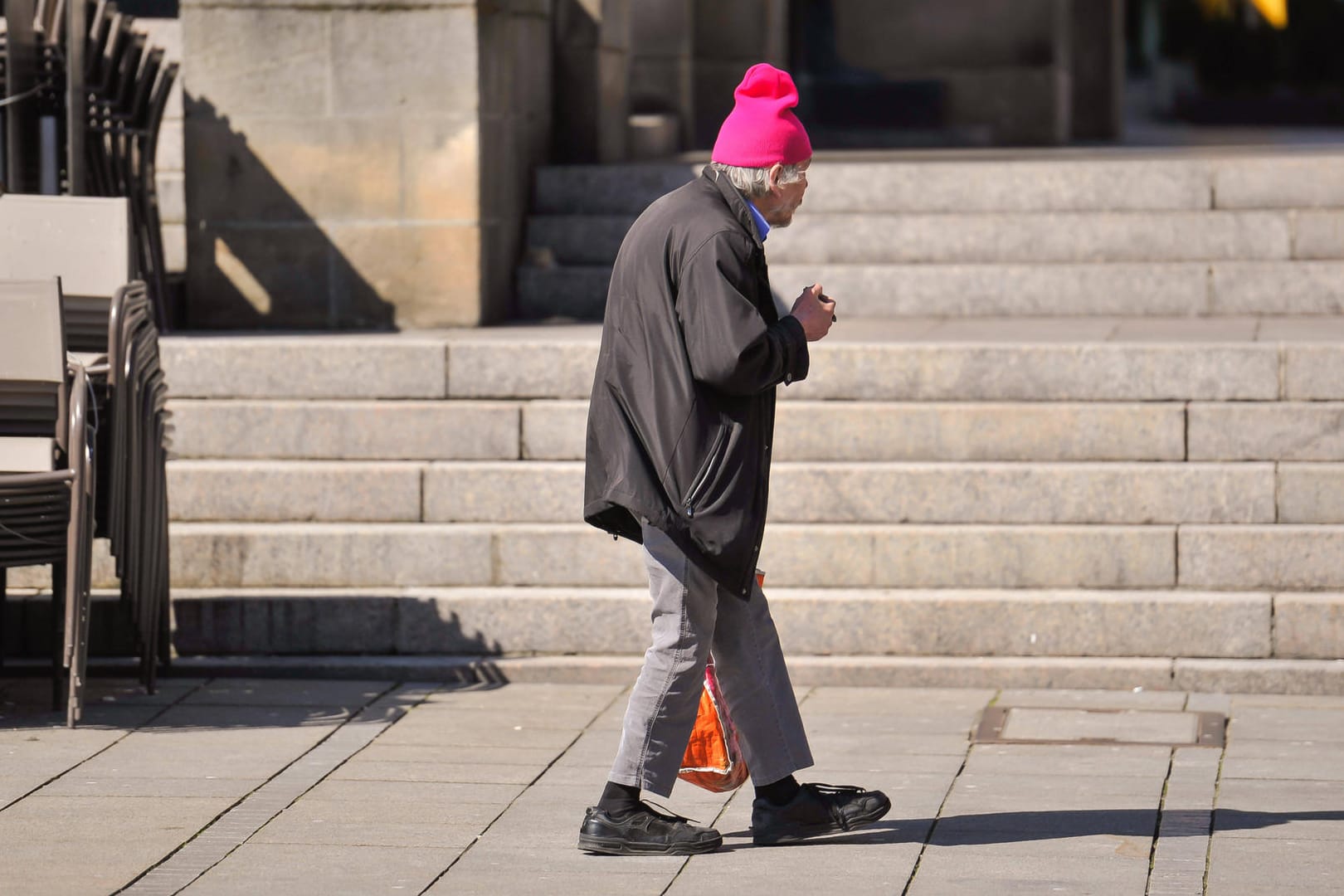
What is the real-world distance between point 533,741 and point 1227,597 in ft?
7.92

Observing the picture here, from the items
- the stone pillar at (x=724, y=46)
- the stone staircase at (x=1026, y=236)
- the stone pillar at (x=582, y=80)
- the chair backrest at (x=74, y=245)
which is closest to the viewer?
the chair backrest at (x=74, y=245)

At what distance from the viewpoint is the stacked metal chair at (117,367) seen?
6723 mm

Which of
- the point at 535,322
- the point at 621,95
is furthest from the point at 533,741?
the point at 621,95

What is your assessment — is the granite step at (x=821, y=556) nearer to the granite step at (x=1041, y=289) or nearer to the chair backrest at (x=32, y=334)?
the chair backrest at (x=32, y=334)

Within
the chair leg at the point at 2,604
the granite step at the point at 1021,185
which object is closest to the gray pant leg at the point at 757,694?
the chair leg at the point at 2,604

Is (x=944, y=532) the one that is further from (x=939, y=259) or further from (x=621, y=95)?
(x=621, y=95)

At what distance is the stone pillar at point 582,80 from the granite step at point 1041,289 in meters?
1.29

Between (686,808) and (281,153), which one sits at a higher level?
(281,153)

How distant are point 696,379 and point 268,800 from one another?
1726 millimetres

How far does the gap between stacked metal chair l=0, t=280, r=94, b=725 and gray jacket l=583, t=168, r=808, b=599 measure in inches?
80.6

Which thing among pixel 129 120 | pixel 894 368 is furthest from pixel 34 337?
pixel 129 120

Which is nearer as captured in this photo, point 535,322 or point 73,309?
point 73,309

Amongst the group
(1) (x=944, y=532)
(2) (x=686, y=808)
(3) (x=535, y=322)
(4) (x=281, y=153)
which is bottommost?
(2) (x=686, y=808)

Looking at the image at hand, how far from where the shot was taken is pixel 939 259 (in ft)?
33.7
